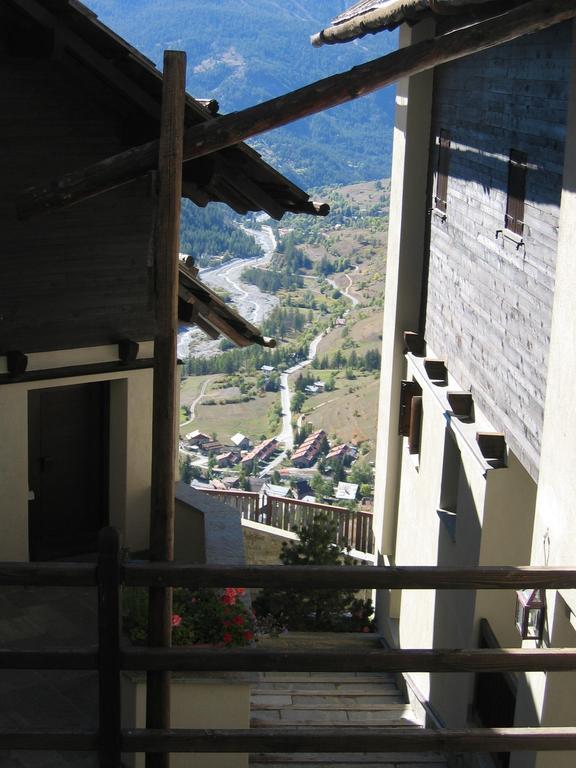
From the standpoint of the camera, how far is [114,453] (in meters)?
11.1

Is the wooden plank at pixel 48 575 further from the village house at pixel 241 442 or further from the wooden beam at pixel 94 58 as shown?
the village house at pixel 241 442

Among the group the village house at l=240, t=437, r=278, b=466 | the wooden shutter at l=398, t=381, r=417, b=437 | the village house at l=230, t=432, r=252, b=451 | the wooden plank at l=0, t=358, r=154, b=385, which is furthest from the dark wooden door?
the village house at l=230, t=432, r=252, b=451

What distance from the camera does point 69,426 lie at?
11.1 meters

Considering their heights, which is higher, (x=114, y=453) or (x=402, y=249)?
(x=402, y=249)

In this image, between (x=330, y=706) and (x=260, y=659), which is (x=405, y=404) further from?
(x=260, y=659)

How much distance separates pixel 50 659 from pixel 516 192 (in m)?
5.96

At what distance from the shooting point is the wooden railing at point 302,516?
56.6 ft

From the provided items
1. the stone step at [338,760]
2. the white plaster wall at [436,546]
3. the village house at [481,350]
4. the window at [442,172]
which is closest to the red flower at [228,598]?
the stone step at [338,760]

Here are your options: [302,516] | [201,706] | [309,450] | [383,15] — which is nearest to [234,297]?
[309,450]

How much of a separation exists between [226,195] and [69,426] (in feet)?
10.3

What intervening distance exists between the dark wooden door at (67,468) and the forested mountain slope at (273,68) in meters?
78.1

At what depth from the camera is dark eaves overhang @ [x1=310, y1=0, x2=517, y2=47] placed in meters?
8.63

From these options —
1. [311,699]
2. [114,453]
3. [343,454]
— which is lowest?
[343,454]

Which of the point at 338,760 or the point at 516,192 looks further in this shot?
the point at 516,192
